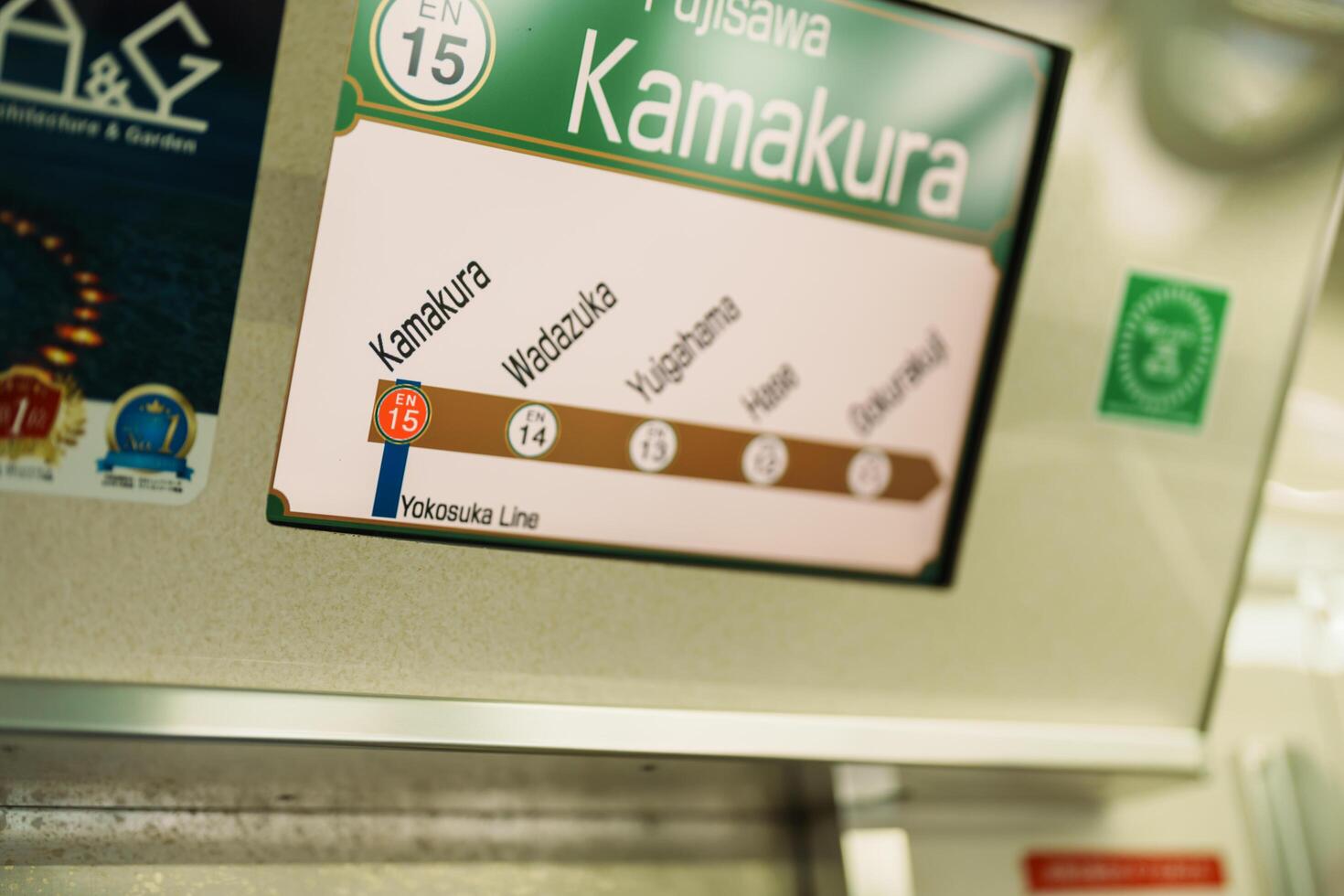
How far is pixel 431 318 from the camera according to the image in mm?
1186

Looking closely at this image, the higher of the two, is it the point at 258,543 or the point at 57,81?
the point at 57,81

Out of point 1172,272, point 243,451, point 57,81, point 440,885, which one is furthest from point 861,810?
point 57,81

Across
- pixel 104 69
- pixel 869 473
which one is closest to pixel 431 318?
pixel 104 69

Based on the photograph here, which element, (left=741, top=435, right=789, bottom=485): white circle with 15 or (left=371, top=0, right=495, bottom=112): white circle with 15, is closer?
(left=371, top=0, right=495, bottom=112): white circle with 15

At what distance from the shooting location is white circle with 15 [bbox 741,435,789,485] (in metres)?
1.35

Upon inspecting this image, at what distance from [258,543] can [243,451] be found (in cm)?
9

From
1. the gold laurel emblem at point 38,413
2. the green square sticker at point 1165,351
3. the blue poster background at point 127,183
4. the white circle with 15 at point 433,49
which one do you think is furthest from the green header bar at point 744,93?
the gold laurel emblem at point 38,413

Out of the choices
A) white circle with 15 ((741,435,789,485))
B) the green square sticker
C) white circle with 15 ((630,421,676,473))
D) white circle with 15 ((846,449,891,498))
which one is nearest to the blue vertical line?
white circle with 15 ((630,421,676,473))

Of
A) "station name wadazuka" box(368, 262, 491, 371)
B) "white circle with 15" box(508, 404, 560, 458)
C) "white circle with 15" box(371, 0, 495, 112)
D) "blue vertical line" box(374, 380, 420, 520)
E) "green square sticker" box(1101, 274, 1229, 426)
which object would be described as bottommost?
"blue vertical line" box(374, 380, 420, 520)

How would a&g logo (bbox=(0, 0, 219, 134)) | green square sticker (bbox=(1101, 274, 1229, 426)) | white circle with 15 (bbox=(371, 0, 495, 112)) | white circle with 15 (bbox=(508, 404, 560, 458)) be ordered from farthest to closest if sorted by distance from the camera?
1. green square sticker (bbox=(1101, 274, 1229, 426))
2. white circle with 15 (bbox=(508, 404, 560, 458))
3. white circle with 15 (bbox=(371, 0, 495, 112))
4. a&g logo (bbox=(0, 0, 219, 134))

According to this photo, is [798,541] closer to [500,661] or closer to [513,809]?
[500,661]

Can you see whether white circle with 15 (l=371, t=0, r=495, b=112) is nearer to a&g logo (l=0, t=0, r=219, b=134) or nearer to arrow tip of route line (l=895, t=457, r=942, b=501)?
a&g logo (l=0, t=0, r=219, b=134)

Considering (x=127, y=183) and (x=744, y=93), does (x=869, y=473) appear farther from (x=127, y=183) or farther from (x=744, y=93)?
(x=127, y=183)

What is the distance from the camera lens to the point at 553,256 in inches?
48.1
